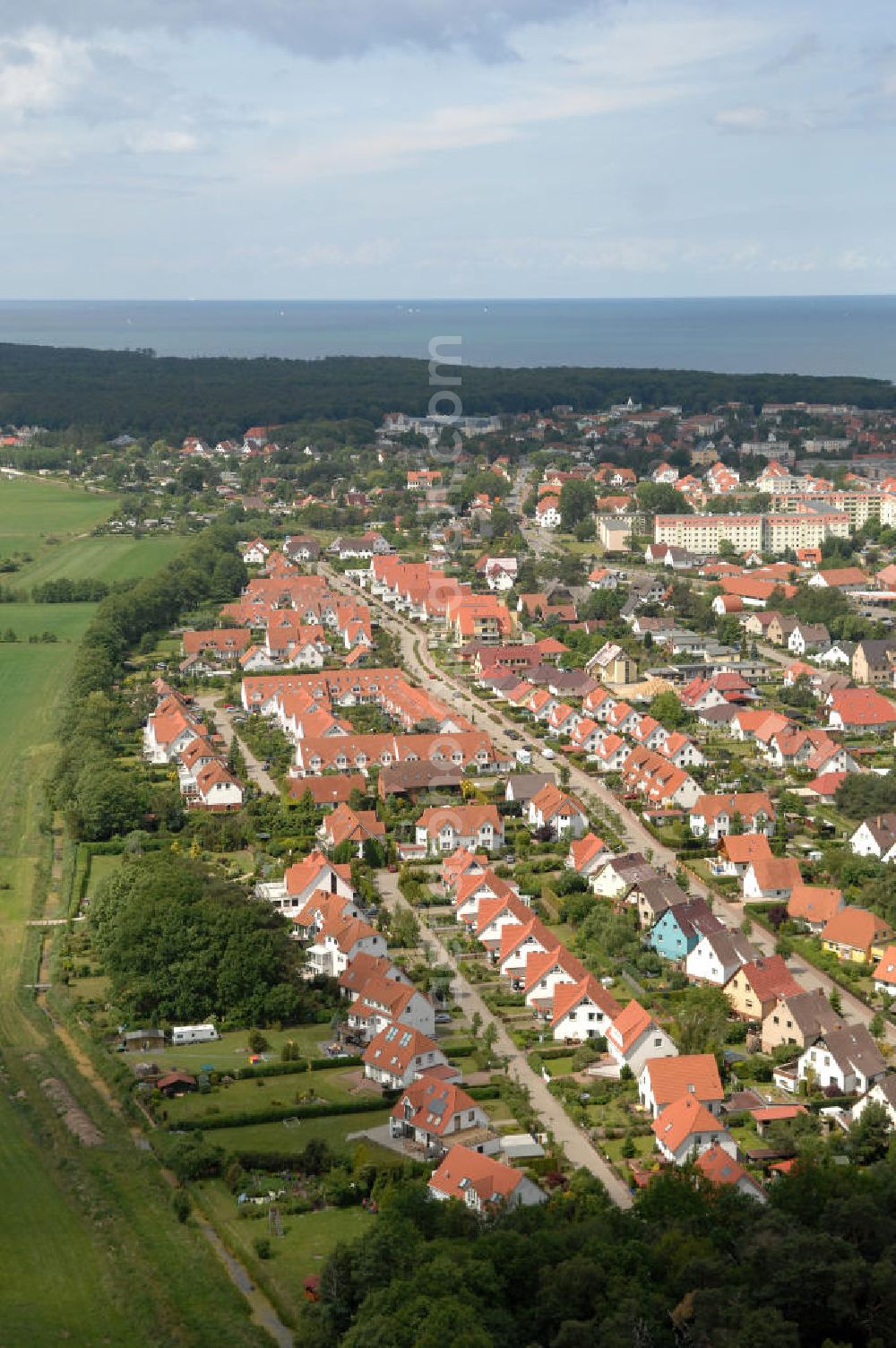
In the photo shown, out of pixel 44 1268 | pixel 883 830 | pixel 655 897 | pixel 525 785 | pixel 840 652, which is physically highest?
pixel 840 652

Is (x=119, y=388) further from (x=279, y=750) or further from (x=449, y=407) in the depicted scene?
(x=279, y=750)

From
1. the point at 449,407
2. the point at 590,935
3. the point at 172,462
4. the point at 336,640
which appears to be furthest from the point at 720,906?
the point at 449,407

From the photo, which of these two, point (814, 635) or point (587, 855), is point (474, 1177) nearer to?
point (587, 855)

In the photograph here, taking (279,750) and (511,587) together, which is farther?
(511,587)

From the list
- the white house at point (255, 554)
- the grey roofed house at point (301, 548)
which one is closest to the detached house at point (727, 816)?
the white house at point (255, 554)

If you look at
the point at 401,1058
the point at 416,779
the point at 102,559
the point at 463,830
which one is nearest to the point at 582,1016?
the point at 401,1058

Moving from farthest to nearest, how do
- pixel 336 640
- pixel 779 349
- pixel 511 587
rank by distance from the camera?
pixel 779 349 → pixel 511 587 → pixel 336 640

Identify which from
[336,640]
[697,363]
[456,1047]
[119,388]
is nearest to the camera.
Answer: [456,1047]
